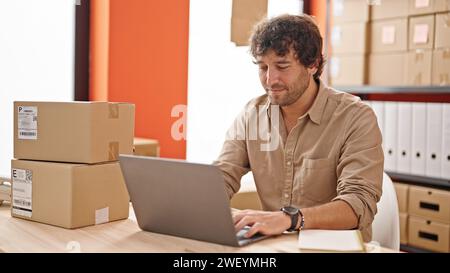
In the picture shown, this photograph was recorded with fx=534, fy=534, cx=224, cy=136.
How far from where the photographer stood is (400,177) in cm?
294

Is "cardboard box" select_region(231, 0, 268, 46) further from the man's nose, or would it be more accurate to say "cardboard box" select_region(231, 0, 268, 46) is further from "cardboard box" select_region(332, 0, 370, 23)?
"cardboard box" select_region(332, 0, 370, 23)

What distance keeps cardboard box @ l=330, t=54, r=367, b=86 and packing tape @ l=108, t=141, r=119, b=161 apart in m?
2.06

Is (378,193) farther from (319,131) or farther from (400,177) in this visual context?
(400,177)

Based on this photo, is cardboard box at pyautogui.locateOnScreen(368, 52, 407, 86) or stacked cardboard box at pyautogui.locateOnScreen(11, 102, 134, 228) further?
cardboard box at pyautogui.locateOnScreen(368, 52, 407, 86)

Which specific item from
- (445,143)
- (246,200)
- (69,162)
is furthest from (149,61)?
(445,143)

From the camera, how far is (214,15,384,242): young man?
1.51 meters

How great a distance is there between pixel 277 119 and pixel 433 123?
1.30 meters

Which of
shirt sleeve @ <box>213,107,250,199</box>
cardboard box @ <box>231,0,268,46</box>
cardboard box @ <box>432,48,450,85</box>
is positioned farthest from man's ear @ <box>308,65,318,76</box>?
cardboard box @ <box>432,48,450,85</box>

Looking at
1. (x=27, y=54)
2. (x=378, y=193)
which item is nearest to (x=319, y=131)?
(x=378, y=193)

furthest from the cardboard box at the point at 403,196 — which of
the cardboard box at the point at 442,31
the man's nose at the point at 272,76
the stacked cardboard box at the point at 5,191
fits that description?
the stacked cardboard box at the point at 5,191

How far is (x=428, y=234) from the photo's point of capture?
280 centimetres

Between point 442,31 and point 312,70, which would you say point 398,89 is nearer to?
point 442,31

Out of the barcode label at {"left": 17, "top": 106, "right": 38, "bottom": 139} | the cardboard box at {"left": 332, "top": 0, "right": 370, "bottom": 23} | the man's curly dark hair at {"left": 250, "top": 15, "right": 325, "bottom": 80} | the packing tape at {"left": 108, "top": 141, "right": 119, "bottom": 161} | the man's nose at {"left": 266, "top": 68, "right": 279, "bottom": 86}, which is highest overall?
the cardboard box at {"left": 332, "top": 0, "right": 370, "bottom": 23}

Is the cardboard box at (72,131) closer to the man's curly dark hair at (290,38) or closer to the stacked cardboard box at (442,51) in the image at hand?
the man's curly dark hair at (290,38)
